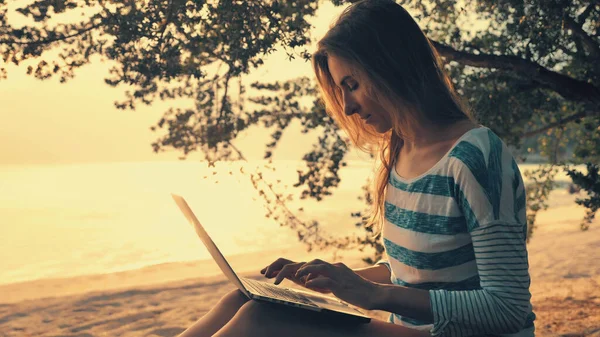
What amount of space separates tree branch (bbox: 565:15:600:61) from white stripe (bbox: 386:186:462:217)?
2933mm

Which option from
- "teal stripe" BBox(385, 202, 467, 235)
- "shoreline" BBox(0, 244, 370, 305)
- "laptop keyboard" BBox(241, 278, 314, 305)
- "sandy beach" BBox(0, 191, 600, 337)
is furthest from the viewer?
"shoreline" BBox(0, 244, 370, 305)

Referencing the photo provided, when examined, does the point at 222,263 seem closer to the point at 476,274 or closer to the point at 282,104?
the point at 476,274

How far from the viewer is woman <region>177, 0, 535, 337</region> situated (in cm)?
174

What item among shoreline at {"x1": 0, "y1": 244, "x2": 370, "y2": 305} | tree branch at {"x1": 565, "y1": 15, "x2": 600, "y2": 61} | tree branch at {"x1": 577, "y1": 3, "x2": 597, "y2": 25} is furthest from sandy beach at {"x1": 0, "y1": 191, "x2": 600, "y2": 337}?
tree branch at {"x1": 577, "y1": 3, "x2": 597, "y2": 25}

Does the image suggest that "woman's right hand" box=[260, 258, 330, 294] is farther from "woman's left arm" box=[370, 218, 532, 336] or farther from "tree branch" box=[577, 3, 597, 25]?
"tree branch" box=[577, 3, 597, 25]

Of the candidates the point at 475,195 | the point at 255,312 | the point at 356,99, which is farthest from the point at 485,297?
the point at 356,99

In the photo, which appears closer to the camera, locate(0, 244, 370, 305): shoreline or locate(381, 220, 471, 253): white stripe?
locate(381, 220, 471, 253): white stripe

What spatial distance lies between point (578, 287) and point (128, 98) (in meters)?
5.30

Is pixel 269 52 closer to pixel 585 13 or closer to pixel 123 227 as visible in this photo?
pixel 585 13

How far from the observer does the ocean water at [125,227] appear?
11531 millimetres

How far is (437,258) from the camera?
1.87 meters

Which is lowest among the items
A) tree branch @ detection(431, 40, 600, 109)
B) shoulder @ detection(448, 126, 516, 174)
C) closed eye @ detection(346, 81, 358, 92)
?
shoulder @ detection(448, 126, 516, 174)

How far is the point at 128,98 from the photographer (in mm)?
4602

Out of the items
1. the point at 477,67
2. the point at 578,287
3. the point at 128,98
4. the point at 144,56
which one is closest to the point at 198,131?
the point at 128,98
